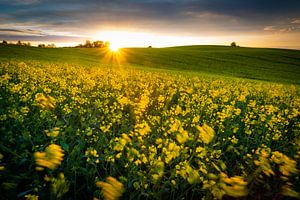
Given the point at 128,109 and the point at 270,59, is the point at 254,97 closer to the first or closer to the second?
the point at 128,109

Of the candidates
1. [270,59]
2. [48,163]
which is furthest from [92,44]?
[48,163]

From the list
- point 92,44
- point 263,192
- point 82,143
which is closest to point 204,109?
point 263,192

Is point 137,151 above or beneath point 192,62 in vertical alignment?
above

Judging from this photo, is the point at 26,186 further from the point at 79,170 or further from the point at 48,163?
the point at 48,163

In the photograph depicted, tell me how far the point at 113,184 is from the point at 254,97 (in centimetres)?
997

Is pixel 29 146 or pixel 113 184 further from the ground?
pixel 113 184

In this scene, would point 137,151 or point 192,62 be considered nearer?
point 137,151

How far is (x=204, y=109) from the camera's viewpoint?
661cm

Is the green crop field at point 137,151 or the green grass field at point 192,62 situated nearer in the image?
the green crop field at point 137,151

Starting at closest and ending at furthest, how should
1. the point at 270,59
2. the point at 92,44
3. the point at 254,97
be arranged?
the point at 254,97 → the point at 270,59 → the point at 92,44

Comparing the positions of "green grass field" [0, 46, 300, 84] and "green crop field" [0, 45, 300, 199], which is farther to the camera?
"green grass field" [0, 46, 300, 84]

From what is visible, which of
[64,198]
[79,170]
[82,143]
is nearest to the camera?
[64,198]

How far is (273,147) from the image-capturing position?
16.9 feet

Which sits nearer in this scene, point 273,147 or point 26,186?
point 26,186
